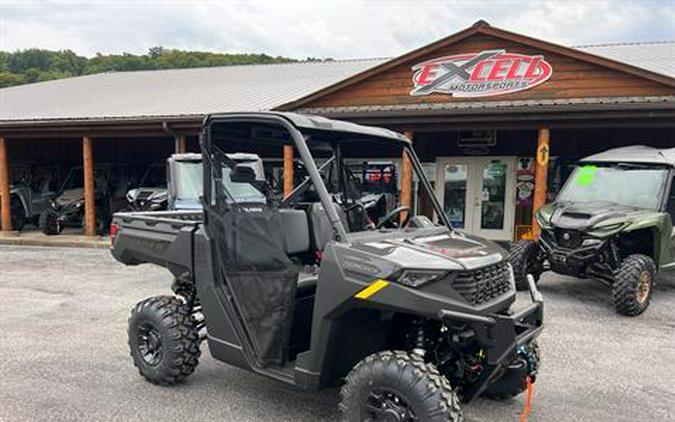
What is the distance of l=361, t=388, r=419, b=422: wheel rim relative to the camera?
273cm

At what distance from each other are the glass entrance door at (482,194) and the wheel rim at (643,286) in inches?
240

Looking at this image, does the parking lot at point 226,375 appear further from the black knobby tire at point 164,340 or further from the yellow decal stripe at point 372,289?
the yellow decal stripe at point 372,289

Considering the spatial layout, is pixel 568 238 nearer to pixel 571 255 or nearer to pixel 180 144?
pixel 571 255

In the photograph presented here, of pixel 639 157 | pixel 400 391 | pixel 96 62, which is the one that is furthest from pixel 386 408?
pixel 96 62

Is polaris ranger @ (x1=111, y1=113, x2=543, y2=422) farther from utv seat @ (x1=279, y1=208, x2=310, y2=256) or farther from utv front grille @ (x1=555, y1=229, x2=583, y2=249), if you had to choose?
utv front grille @ (x1=555, y1=229, x2=583, y2=249)

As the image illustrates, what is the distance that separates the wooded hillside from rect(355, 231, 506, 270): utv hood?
2999 cm

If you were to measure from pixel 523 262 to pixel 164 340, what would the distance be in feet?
16.4

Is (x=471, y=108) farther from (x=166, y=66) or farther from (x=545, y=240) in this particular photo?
(x=166, y=66)

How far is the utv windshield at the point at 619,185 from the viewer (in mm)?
7020

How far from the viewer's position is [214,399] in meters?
3.79

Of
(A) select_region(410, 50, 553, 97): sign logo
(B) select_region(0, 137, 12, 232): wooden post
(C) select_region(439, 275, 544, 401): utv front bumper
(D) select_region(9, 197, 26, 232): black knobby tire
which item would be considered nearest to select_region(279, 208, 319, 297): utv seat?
(C) select_region(439, 275, 544, 401): utv front bumper

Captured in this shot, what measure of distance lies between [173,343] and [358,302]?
1793 millimetres

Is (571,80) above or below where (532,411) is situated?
above

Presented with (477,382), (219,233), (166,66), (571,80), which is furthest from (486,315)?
(166,66)
